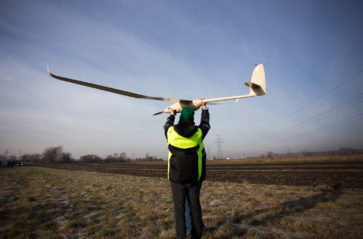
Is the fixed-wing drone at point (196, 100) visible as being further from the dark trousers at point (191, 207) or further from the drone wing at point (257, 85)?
the dark trousers at point (191, 207)

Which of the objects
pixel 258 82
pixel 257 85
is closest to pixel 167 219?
pixel 257 85

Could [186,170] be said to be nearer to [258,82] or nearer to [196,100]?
[196,100]

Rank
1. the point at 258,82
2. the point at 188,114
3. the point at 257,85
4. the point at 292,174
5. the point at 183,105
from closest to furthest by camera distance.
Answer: the point at 188,114
the point at 183,105
the point at 257,85
the point at 258,82
the point at 292,174

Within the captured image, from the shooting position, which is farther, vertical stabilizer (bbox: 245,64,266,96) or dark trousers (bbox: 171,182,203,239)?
vertical stabilizer (bbox: 245,64,266,96)

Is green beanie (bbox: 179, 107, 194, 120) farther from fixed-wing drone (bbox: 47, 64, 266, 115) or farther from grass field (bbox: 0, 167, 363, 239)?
grass field (bbox: 0, 167, 363, 239)

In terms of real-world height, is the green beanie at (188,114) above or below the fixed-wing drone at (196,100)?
below

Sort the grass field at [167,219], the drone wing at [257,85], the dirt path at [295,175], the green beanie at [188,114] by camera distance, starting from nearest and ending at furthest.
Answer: the green beanie at [188,114] → the grass field at [167,219] → the drone wing at [257,85] → the dirt path at [295,175]

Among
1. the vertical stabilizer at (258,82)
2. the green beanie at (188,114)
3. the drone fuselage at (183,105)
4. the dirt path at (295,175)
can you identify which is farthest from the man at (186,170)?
the dirt path at (295,175)

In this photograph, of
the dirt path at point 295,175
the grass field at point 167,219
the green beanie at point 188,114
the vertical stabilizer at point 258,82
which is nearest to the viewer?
the green beanie at point 188,114

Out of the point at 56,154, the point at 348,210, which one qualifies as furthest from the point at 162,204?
the point at 56,154

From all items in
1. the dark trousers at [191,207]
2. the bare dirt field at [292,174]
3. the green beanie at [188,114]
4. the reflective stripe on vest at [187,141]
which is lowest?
the bare dirt field at [292,174]

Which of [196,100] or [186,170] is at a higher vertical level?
[196,100]

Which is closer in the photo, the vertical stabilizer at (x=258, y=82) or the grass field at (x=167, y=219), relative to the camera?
the grass field at (x=167, y=219)

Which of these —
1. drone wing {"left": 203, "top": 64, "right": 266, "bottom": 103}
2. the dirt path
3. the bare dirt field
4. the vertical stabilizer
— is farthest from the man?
the dirt path
